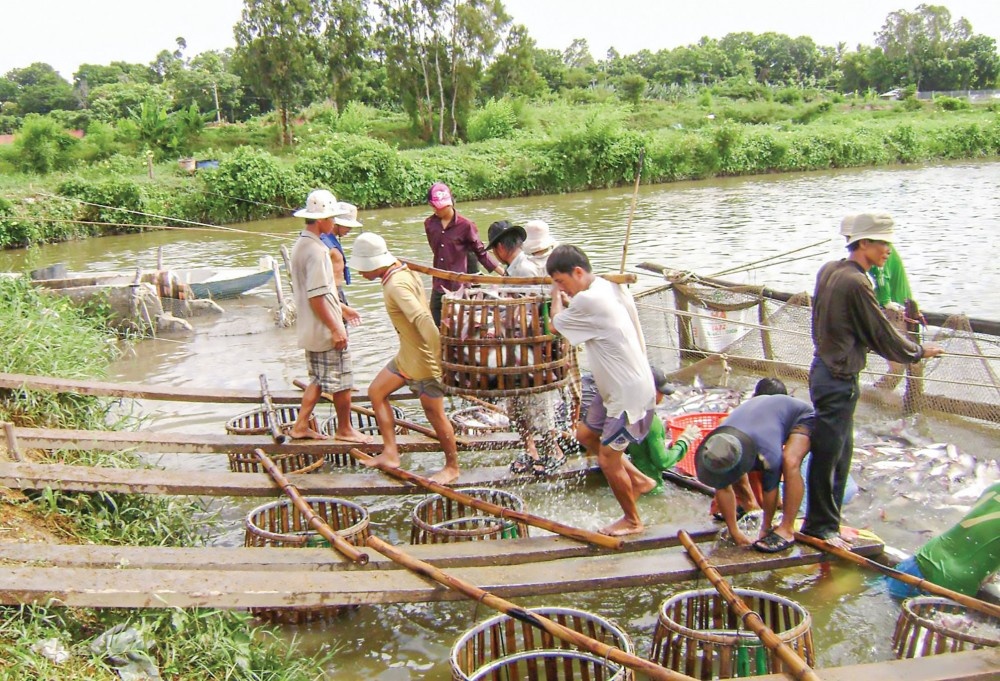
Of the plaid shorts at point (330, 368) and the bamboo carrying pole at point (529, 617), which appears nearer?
the bamboo carrying pole at point (529, 617)

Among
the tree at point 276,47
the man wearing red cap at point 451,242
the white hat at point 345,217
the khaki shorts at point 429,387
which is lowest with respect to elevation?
the khaki shorts at point 429,387

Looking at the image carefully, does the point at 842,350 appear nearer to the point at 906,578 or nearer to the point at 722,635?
the point at 906,578

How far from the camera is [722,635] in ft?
12.0

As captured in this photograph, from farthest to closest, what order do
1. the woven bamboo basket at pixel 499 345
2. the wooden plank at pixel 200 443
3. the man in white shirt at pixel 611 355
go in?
the wooden plank at pixel 200 443 → the woven bamboo basket at pixel 499 345 → the man in white shirt at pixel 611 355

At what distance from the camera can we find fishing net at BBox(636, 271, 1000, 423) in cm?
693

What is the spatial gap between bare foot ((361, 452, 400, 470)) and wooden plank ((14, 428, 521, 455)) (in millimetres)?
279

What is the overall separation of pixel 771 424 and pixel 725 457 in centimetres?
48

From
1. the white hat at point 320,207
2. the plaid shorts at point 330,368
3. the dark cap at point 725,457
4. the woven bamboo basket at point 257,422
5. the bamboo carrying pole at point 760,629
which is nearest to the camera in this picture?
the bamboo carrying pole at point 760,629

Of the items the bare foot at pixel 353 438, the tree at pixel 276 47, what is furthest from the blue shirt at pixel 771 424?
the tree at pixel 276 47

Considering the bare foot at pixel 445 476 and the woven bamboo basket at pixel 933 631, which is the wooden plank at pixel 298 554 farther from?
the woven bamboo basket at pixel 933 631

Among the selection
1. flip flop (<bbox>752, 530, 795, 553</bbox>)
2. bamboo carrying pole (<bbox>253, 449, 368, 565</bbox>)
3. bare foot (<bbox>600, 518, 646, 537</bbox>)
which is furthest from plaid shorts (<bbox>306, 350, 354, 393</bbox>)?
flip flop (<bbox>752, 530, 795, 553</bbox>)

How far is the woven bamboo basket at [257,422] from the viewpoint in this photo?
21.5 feet

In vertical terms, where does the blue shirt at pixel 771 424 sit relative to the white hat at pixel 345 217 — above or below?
below

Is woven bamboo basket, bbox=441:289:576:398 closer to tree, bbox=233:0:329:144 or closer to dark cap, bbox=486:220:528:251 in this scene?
dark cap, bbox=486:220:528:251
